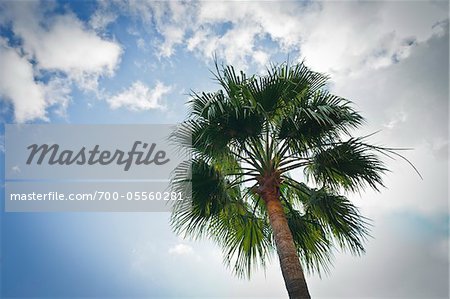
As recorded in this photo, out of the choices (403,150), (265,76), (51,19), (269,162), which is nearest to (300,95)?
(265,76)

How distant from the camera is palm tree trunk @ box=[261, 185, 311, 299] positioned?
4.53 meters

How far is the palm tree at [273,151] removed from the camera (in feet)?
19.1

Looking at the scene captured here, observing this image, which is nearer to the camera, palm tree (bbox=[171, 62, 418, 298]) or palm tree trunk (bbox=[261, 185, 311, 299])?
palm tree trunk (bbox=[261, 185, 311, 299])

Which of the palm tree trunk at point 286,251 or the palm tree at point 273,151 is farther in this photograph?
the palm tree at point 273,151

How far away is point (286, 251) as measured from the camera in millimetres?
4973

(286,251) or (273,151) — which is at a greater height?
(273,151)

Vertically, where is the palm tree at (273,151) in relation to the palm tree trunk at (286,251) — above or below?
above

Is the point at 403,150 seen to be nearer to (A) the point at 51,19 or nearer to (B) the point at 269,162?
(B) the point at 269,162

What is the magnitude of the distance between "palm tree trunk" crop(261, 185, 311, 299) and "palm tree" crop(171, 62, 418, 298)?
37 mm

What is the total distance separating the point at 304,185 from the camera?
6449mm

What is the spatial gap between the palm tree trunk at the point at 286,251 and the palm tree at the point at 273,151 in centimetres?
4

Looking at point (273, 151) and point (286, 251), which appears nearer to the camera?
point (286, 251)

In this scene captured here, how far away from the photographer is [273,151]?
611 centimetres

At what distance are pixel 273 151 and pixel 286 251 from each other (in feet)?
5.92
